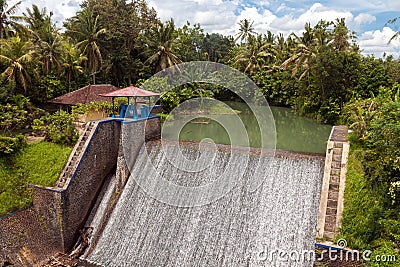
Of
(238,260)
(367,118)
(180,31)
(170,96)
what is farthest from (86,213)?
(180,31)

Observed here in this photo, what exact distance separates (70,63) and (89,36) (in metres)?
3.52

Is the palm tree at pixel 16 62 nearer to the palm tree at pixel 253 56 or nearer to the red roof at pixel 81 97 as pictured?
the red roof at pixel 81 97

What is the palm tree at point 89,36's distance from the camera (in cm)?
2203

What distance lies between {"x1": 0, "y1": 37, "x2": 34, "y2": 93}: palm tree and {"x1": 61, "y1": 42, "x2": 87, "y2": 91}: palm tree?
15.6 feet

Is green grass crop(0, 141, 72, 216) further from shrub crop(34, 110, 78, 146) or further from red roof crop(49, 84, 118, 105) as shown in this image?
red roof crop(49, 84, 118, 105)

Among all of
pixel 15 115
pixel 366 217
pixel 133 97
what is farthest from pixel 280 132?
pixel 15 115

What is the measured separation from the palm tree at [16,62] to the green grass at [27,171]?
17.3 feet

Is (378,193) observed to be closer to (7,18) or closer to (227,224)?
(227,224)

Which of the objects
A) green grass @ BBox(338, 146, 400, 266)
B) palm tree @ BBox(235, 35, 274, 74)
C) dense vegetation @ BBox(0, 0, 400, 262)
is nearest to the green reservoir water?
dense vegetation @ BBox(0, 0, 400, 262)

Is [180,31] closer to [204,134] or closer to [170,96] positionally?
[170,96]

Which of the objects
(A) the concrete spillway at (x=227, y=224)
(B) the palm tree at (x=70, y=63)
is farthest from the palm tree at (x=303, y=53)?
(A) the concrete spillway at (x=227, y=224)

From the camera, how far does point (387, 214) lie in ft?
21.4

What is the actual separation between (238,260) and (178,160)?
3.57m

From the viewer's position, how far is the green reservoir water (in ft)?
47.0
